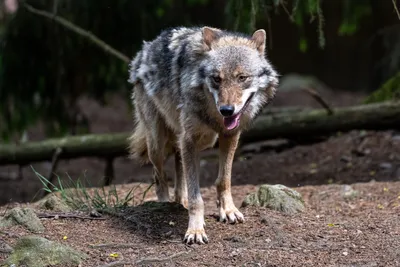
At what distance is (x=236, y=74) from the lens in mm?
5223

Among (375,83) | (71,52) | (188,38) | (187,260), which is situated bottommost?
(375,83)

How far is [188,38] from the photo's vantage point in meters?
5.88

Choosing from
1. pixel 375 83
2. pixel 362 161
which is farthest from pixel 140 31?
pixel 375 83

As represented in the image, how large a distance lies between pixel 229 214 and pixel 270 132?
12.3 ft

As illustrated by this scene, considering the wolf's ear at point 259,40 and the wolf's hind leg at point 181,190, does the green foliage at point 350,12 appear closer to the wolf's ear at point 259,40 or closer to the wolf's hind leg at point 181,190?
the wolf's hind leg at point 181,190

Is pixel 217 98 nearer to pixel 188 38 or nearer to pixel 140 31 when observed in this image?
pixel 188 38

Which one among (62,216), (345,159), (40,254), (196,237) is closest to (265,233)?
(196,237)

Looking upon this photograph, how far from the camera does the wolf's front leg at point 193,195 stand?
17.1 feet

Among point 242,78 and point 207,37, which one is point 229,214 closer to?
point 242,78

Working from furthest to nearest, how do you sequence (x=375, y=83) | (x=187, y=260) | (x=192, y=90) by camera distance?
1. (x=375, y=83)
2. (x=192, y=90)
3. (x=187, y=260)

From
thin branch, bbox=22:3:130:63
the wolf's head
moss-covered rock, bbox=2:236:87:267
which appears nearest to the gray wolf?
the wolf's head

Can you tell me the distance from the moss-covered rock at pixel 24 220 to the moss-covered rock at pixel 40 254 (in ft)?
1.49

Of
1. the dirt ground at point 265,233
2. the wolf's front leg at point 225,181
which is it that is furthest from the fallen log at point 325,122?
the wolf's front leg at point 225,181

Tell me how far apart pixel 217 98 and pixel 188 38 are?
0.97m
